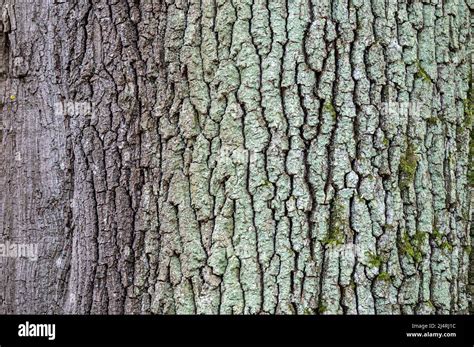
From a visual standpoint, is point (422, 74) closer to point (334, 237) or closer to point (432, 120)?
point (432, 120)

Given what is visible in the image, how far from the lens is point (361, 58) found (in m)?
2.48

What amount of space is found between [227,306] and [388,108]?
→ 1017 millimetres

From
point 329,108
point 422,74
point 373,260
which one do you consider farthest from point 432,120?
point 373,260

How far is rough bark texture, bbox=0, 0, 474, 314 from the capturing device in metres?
2.43

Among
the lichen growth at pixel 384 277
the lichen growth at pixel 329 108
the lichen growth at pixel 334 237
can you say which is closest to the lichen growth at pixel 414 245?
the lichen growth at pixel 384 277

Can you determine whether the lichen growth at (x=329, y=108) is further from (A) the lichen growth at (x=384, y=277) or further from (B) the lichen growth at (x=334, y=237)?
(A) the lichen growth at (x=384, y=277)

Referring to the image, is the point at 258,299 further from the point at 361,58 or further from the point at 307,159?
the point at 361,58

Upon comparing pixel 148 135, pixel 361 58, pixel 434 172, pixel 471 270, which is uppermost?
pixel 361 58

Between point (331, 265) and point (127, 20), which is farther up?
point (127, 20)

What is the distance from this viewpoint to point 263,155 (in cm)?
245

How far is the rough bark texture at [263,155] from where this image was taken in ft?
7.98
